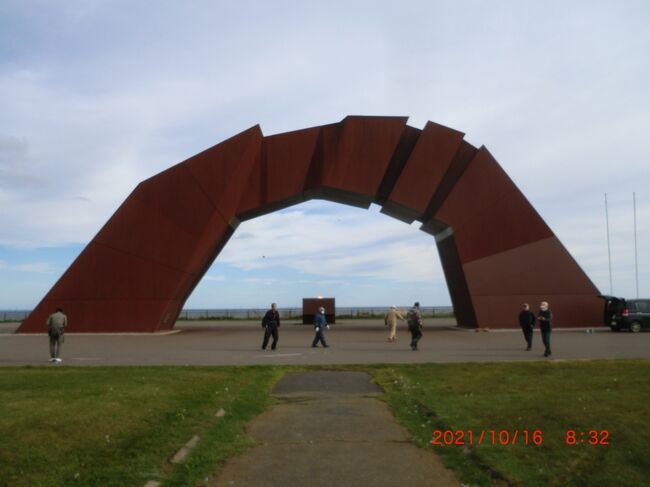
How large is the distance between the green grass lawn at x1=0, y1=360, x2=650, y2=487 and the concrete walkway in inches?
8.3

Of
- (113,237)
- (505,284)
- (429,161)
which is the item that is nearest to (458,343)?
(505,284)

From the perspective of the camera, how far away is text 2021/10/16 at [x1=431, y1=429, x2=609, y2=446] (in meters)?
6.07

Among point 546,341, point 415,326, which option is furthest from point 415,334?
point 546,341

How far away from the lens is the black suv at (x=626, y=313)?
25.2 metres

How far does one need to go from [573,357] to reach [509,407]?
7.76 metres

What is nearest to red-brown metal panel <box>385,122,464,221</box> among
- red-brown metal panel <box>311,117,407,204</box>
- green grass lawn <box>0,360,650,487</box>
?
red-brown metal panel <box>311,117,407,204</box>

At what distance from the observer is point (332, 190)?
27578 millimetres

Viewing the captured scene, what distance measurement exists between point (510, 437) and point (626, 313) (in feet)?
70.2

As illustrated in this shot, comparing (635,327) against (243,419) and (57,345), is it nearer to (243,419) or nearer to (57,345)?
(57,345)

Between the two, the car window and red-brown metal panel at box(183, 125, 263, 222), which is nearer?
red-brown metal panel at box(183, 125, 263, 222)

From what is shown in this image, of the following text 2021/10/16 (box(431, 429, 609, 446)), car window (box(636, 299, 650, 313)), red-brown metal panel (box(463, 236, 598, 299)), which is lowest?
text 2021/10/16 (box(431, 429, 609, 446))

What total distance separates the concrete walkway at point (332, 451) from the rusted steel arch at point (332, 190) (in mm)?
17446

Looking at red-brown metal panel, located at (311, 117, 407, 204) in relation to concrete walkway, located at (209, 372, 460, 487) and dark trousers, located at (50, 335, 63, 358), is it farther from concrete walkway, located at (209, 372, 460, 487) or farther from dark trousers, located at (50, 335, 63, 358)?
concrete walkway, located at (209, 372, 460, 487)

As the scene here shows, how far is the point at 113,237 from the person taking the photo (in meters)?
25.7
